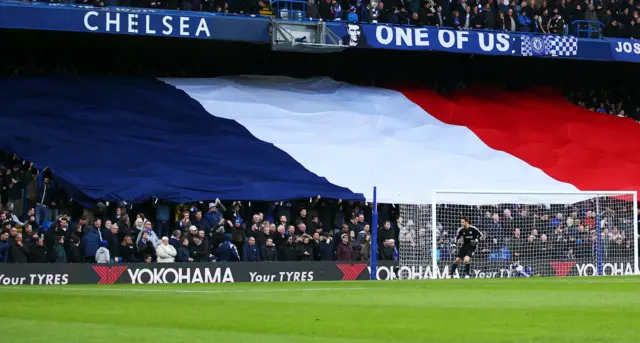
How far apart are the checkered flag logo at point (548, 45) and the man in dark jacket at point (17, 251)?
21207 millimetres

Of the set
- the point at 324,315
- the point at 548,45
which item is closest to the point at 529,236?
the point at 548,45

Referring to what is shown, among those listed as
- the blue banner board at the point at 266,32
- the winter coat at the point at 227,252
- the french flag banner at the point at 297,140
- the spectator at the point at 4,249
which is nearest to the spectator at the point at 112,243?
the spectator at the point at 4,249

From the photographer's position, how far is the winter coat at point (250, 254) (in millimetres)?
30344

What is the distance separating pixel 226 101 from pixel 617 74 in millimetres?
17689

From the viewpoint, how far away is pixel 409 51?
4416 cm

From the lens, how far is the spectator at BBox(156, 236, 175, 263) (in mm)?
28844

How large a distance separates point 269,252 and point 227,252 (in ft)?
3.59

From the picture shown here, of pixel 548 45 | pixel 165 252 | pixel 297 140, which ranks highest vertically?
pixel 548 45

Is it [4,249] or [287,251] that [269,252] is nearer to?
[287,251]

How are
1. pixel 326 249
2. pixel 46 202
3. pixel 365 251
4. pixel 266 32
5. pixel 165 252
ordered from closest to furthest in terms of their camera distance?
1. pixel 165 252
2. pixel 326 249
3. pixel 365 251
4. pixel 46 202
5. pixel 266 32

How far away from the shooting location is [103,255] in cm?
2867

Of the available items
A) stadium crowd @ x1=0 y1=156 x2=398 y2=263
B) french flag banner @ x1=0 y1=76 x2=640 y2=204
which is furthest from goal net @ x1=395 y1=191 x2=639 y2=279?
french flag banner @ x1=0 y1=76 x2=640 y2=204

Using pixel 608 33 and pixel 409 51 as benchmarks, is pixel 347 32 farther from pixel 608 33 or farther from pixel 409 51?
pixel 608 33

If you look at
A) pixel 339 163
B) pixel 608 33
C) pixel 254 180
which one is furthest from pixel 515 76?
pixel 254 180
